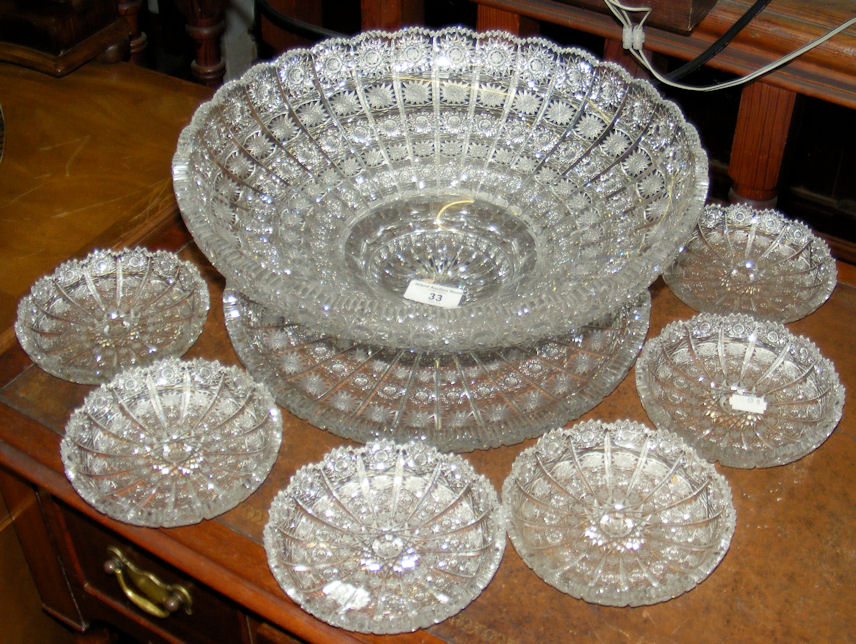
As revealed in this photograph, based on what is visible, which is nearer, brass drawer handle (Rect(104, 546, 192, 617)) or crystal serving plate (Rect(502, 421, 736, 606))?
crystal serving plate (Rect(502, 421, 736, 606))

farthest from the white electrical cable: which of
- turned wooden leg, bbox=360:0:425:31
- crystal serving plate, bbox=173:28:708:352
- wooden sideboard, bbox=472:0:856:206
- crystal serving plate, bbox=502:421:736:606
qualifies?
crystal serving plate, bbox=502:421:736:606

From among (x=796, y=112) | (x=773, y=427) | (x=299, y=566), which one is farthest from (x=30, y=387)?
(x=796, y=112)

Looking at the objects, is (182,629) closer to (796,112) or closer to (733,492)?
(733,492)

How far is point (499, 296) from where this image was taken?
94 cm

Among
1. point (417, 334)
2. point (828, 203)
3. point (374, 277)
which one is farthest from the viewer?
point (828, 203)

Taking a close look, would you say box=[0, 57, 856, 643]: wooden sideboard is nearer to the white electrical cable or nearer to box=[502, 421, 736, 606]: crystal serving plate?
box=[502, 421, 736, 606]: crystal serving plate

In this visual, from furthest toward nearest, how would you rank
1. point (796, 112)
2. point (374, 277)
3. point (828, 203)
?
point (828, 203)
point (796, 112)
point (374, 277)

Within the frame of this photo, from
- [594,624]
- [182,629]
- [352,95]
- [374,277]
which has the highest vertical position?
[352,95]

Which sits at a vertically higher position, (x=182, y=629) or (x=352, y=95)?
(x=352, y=95)

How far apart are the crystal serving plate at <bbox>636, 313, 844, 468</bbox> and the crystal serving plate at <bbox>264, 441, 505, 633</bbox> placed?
0.66 ft

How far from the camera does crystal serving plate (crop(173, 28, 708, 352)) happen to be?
96 centimetres

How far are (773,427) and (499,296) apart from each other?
275mm

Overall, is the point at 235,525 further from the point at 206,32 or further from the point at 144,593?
the point at 206,32

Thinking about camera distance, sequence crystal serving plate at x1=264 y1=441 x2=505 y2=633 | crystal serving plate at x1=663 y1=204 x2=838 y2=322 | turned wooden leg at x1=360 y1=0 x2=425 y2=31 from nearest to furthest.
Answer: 1. crystal serving plate at x1=264 y1=441 x2=505 y2=633
2. crystal serving plate at x1=663 y1=204 x2=838 y2=322
3. turned wooden leg at x1=360 y1=0 x2=425 y2=31
